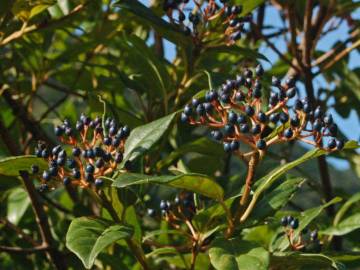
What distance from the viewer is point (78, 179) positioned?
1822mm

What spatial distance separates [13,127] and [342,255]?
1400mm

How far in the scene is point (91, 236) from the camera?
1.73 m

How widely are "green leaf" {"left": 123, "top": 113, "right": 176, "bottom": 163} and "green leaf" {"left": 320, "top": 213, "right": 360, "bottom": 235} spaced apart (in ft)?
2.13

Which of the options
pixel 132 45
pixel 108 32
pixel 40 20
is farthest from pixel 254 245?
pixel 108 32

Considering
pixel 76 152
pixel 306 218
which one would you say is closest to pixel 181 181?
pixel 76 152

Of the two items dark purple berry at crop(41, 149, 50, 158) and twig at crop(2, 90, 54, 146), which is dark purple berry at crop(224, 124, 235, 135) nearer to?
dark purple berry at crop(41, 149, 50, 158)

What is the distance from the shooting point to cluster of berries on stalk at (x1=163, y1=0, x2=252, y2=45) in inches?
90.2

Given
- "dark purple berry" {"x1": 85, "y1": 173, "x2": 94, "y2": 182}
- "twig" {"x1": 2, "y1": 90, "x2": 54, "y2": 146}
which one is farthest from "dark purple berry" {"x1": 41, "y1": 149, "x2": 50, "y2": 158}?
"twig" {"x1": 2, "y1": 90, "x2": 54, "y2": 146}

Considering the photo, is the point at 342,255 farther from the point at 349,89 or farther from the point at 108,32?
the point at 349,89

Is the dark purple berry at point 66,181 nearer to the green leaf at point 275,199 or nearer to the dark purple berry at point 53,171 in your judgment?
the dark purple berry at point 53,171

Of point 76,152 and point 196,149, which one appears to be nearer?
point 76,152

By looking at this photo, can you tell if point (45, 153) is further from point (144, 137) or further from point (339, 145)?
point (339, 145)

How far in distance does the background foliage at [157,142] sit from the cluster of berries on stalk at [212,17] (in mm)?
32

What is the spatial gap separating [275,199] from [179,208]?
8.7 inches
